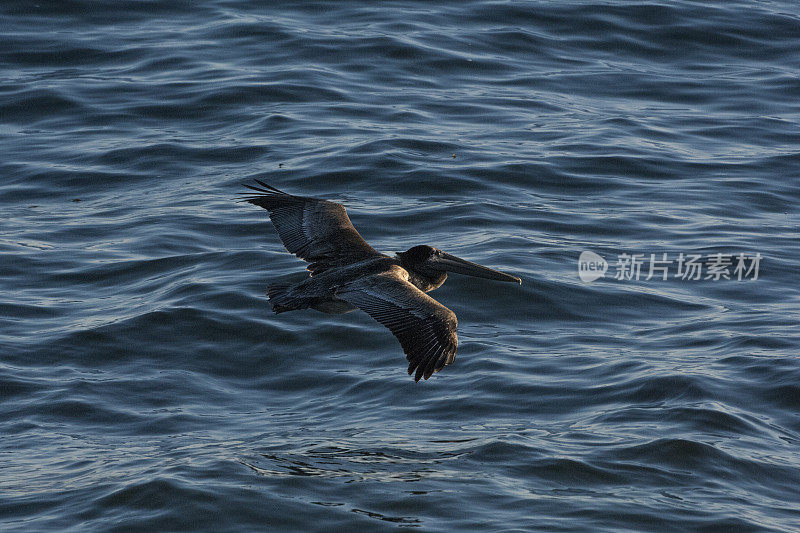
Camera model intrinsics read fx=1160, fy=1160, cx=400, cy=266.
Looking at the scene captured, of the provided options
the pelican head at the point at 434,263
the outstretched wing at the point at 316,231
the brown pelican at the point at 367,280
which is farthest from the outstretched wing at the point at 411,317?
the outstretched wing at the point at 316,231

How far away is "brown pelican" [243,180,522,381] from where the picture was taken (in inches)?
280

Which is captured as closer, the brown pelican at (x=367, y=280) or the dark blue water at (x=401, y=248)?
the brown pelican at (x=367, y=280)

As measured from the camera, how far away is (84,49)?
17.3 meters

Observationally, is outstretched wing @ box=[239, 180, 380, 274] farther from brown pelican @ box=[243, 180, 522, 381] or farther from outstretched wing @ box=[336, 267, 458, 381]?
outstretched wing @ box=[336, 267, 458, 381]

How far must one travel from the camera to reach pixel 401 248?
1111 centimetres

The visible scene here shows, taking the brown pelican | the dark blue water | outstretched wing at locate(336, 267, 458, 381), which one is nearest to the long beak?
the brown pelican

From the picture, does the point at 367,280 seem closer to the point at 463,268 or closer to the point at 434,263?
the point at 434,263

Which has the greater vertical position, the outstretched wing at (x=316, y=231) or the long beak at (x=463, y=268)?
the outstretched wing at (x=316, y=231)

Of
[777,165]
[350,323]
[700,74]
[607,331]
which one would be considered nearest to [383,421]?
[350,323]

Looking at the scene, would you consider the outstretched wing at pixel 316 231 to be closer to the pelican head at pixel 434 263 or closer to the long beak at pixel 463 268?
the pelican head at pixel 434 263

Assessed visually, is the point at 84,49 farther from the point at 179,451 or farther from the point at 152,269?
the point at 179,451

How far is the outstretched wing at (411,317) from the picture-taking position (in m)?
7.00

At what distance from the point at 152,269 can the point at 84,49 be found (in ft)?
24.4

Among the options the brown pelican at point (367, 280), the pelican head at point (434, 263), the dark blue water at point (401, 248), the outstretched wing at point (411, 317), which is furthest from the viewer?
the pelican head at point (434, 263)
